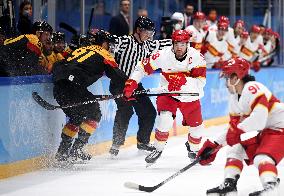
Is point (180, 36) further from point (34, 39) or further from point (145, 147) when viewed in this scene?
point (145, 147)

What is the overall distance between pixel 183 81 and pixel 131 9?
3199 millimetres

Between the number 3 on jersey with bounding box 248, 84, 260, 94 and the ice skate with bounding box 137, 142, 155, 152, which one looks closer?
the number 3 on jersey with bounding box 248, 84, 260, 94

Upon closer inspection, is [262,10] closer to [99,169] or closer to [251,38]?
[251,38]

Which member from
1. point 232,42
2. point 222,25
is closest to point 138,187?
point 222,25

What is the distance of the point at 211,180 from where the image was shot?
23.2 ft

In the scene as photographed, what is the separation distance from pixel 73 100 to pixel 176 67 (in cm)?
94

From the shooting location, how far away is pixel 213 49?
501 inches

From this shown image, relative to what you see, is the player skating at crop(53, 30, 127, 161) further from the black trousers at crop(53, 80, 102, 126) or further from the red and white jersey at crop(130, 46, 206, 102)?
the red and white jersey at crop(130, 46, 206, 102)

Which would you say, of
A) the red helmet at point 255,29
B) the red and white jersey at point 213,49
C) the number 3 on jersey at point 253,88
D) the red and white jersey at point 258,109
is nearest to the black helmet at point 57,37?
the red and white jersey at point 258,109

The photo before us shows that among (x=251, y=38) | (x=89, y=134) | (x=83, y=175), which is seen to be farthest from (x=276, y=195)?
(x=251, y=38)

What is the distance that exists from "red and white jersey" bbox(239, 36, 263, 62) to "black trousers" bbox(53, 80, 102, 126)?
6391 mm

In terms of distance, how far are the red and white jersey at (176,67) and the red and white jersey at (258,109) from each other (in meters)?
2.23

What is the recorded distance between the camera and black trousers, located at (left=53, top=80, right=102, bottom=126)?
26.1 feet

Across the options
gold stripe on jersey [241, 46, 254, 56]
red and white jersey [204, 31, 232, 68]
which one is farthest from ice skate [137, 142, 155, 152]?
gold stripe on jersey [241, 46, 254, 56]
